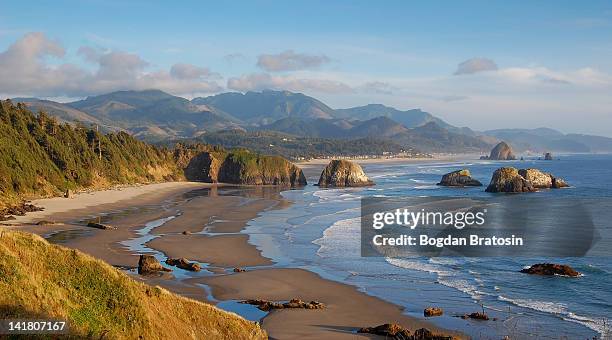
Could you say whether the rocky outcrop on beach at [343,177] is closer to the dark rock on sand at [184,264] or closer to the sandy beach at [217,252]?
the sandy beach at [217,252]

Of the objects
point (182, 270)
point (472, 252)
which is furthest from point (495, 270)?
point (182, 270)

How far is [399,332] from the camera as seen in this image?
924 inches

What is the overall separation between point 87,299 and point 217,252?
26867 millimetres

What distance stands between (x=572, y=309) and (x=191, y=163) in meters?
105

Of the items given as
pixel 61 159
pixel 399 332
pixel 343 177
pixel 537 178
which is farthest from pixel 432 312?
pixel 343 177

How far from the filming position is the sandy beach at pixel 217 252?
2629cm

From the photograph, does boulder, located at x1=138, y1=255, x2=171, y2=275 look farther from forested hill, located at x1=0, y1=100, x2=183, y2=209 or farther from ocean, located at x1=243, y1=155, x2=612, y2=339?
forested hill, located at x1=0, y1=100, x2=183, y2=209

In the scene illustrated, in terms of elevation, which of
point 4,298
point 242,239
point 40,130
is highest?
→ point 40,130

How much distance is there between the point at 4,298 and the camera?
14.7m

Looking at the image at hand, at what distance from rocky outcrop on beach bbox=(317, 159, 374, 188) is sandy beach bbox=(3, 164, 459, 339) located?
30.1 meters

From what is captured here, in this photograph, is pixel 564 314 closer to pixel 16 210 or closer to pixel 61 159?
pixel 16 210

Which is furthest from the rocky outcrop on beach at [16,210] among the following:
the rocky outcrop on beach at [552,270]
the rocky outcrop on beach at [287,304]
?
the rocky outcrop on beach at [552,270]

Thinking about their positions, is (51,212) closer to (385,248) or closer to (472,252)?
(385,248)

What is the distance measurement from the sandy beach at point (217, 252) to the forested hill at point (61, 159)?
14.2 feet
